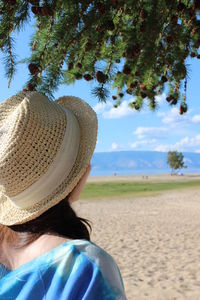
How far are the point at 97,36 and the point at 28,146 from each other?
1557mm

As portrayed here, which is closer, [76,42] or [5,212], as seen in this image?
[5,212]

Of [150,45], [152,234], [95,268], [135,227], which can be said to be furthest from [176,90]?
[135,227]

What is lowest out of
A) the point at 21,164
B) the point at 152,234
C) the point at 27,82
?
the point at 152,234

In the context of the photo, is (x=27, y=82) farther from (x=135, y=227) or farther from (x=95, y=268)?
(x=135, y=227)

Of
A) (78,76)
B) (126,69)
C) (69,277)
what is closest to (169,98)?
(126,69)

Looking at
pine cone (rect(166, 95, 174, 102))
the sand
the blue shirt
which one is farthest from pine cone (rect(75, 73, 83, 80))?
the sand

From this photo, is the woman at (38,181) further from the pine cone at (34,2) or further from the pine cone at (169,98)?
the pine cone at (169,98)

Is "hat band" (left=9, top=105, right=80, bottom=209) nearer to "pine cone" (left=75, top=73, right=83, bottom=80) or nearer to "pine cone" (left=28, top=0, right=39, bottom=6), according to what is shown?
"pine cone" (left=28, top=0, right=39, bottom=6)

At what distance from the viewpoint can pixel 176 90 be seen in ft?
11.4

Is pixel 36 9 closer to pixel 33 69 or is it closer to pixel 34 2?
pixel 34 2

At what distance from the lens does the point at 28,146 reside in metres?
1.36

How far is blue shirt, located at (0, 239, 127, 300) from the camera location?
40.0 inches

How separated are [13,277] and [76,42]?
2035 millimetres

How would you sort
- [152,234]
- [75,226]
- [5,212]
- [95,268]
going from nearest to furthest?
[95,268] → [75,226] → [5,212] → [152,234]
